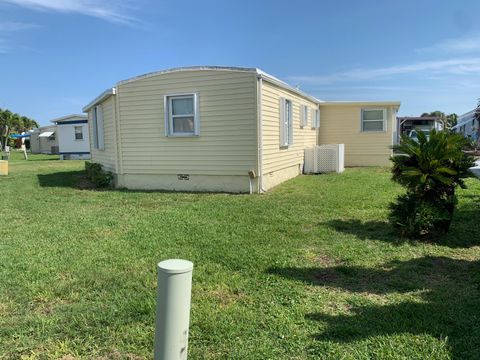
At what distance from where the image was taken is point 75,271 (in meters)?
4.56

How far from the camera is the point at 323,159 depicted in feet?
49.9

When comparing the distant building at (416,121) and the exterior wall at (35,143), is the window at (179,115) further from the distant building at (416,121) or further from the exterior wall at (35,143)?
the exterior wall at (35,143)

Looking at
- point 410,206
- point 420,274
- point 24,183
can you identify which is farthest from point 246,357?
point 24,183

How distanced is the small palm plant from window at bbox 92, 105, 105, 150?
9999mm

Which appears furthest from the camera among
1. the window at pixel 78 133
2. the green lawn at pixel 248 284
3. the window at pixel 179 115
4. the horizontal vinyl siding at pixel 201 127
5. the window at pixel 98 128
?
the window at pixel 78 133

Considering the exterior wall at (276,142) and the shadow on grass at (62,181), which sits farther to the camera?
the shadow on grass at (62,181)

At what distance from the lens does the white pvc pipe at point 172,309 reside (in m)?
2.25

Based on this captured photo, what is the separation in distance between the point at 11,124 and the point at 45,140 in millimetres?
24336

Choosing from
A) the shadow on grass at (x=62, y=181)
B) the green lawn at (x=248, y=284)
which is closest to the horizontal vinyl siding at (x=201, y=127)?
the shadow on grass at (x=62, y=181)

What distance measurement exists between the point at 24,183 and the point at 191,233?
9599mm

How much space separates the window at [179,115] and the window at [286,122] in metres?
2.69

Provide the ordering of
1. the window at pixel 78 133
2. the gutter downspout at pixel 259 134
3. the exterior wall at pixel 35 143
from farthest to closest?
the exterior wall at pixel 35 143 → the window at pixel 78 133 → the gutter downspout at pixel 259 134

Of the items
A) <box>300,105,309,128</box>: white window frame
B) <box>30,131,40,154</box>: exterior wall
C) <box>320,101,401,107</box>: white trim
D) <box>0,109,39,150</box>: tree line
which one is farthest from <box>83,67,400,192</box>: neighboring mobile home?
<box>0,109,39,150</box>: tree line

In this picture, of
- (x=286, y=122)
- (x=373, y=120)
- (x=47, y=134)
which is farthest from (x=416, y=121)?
(x=47, y=134)
